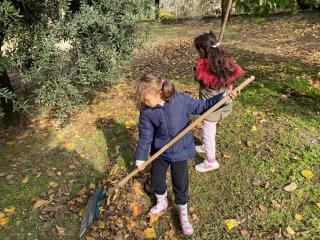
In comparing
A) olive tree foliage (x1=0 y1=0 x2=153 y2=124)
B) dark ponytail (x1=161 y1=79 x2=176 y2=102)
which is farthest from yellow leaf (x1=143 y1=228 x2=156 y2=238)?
olive tree foliage (x1=0 y1=0 x2=153 y2=124)

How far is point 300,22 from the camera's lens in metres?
13.4

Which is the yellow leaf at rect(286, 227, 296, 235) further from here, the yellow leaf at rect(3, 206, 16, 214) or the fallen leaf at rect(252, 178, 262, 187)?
the yellow leaf at rect(3, 206, 16, 214)

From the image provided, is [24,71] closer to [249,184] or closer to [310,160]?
[249,184]

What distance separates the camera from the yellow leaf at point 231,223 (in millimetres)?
3992

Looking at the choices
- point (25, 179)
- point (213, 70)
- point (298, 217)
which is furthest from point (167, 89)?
point (25, 179)

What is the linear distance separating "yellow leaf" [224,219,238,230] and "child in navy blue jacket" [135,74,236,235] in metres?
0.39

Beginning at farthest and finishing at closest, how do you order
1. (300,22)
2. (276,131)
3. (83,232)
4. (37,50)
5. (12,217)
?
(300,22), (276,131), (37,50), (12,217), (83,232)

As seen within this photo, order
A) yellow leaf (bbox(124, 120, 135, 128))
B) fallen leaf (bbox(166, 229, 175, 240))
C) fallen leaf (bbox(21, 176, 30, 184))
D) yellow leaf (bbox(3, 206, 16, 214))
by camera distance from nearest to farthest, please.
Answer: fallen leaf (bbox(166, 229, 175, 240)) → yellow leaf (bbox(3, 206, 16, 214)) → fallen leaf (bbox(21, 176, 30, 184)) → yellow leaf (bbox(124, 120, 135, 128))

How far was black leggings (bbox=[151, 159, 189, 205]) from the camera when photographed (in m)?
3.85

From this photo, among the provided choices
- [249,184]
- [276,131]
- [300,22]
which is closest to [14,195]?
[249,184]

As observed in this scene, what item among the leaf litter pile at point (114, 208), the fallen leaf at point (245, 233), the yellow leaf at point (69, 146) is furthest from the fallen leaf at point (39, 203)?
the fallen leaf at point (245, 233)

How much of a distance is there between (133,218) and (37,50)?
232 centimetres

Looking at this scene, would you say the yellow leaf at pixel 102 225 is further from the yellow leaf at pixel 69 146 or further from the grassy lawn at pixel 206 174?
the yellow leaf at pixel 69 146

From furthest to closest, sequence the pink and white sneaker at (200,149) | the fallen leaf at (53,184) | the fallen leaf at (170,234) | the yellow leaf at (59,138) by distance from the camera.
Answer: the yellow leaf at (59,138), the pink and white sneaker at (200,149), the fallen leaf at (53,184), the fallen leaf at (170,234)
